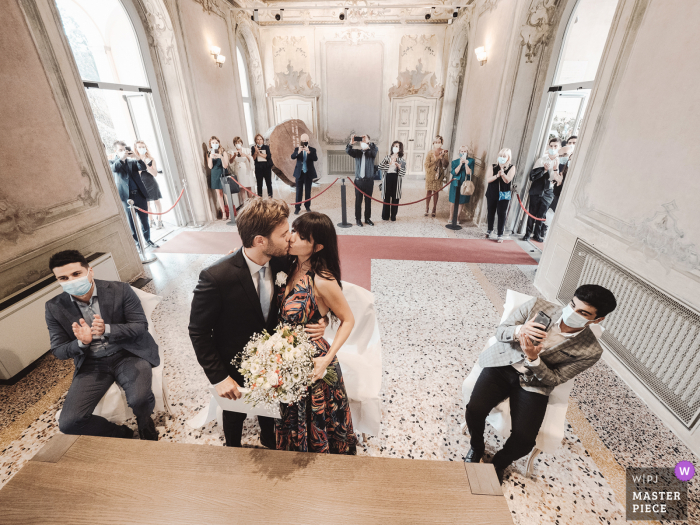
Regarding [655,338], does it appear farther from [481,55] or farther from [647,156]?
[481,55]

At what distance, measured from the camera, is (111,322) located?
200cm

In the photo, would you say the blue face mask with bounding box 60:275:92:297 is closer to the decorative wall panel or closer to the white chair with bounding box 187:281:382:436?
the white chair with bounding box 187:281:382:436

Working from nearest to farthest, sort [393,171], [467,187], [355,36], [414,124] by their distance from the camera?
[467,187]
[393,171]
[355,36]
[414,124]

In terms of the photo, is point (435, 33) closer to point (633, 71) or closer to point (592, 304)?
point (633, 71)

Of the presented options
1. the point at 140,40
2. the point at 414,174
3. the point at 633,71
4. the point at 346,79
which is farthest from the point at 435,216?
the point at 140,40

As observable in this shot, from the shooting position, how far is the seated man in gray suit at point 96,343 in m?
1.81

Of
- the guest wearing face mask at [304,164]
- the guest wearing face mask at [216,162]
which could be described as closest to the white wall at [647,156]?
the guest wearing face mask at [304,164]

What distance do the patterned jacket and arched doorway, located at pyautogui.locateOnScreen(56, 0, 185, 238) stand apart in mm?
5650

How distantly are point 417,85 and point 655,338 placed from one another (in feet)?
29.2

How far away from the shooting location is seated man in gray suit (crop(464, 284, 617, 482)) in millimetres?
1668

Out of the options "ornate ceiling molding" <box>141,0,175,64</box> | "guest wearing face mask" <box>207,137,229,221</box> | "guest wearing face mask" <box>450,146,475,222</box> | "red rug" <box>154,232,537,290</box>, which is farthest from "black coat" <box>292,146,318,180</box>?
"guest wearing face mask" <box>450,146,475,222</box>

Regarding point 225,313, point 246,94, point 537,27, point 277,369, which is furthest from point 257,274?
point 246,94

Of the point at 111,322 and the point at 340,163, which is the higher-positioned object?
the point at 111,322

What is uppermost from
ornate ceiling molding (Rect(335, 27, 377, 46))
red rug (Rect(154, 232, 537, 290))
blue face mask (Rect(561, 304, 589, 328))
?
ornate ceiling molding (Rect(335, 27, 377, 46))
